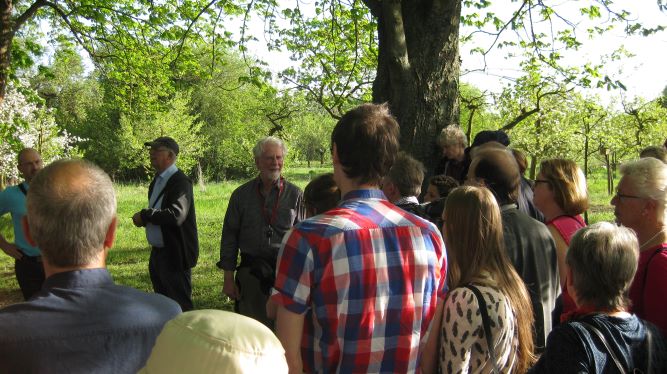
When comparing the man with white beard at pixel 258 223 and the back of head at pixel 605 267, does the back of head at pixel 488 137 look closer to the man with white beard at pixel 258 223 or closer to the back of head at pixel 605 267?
the man with white beard at pixel 258 223

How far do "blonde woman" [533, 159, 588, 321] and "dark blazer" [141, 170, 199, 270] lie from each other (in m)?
3.24

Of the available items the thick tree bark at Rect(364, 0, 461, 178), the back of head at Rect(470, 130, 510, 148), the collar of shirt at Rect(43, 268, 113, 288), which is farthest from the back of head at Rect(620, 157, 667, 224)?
the thick tree bark at Rect(364, 0, 461, 178)

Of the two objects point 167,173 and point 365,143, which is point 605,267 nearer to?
point 365,143

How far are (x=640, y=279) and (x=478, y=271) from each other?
78cm

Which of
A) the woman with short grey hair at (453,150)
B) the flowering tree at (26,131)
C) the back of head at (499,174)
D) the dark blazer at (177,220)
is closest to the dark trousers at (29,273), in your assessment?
the dark blazer at (177,220)

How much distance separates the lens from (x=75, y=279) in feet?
5.77

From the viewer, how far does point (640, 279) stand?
2670 mm

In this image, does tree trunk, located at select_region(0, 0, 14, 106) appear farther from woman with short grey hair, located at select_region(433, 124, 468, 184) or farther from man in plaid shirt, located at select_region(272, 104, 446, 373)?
man in plaid shirt, located at select_region(272, 104, 446, 373)

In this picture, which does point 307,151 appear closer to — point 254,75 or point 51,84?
point 51,84

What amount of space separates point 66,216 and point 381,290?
1.12 m

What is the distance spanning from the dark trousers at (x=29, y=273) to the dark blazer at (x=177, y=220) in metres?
1.11

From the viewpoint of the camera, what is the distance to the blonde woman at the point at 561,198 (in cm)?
344

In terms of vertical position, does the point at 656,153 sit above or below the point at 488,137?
below

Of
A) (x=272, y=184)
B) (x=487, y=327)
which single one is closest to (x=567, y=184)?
(x=487, y=327)
